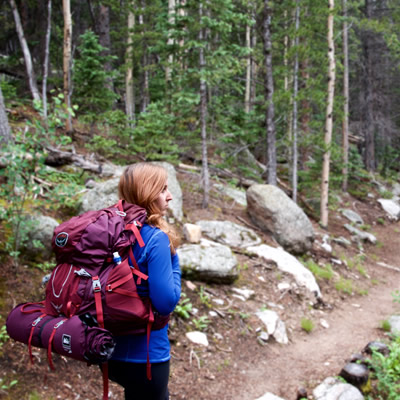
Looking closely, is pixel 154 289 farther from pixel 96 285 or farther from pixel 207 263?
pixel 207 263

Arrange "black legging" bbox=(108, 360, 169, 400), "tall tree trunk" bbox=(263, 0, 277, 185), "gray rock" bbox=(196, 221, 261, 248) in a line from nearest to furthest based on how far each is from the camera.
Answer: "black legging" bbox=(108, 360, 169, 400) < "gray rock" bbox=(196, 221, 261, 248) < "tall tree trunk" bbox=(263, 0, 277, 185)

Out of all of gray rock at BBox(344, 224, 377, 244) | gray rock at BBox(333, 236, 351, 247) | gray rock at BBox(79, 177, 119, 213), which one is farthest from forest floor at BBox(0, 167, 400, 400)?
gray rock at BBox(344, 224, 377, 244)

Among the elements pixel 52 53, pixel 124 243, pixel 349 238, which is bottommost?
pixel 349 238

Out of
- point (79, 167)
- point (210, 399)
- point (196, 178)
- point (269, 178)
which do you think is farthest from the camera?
point (269, 178)

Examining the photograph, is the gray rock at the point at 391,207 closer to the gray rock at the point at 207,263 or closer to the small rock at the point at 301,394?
the gray rock at the point at 207,263

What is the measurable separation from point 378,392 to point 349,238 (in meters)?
9.99

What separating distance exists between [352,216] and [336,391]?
42.9 ft

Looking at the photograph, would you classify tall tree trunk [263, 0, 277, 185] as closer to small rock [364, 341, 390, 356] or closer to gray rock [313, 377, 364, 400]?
small rock [364, 341, 390, 356]

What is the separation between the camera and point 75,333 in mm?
1825

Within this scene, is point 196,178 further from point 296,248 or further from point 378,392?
point 378,392

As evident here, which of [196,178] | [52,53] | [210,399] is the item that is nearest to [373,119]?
[196,178]

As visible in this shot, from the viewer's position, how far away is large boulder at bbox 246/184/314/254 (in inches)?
387

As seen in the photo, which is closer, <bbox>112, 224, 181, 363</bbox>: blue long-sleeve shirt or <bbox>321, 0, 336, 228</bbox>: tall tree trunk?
<bbox>112, 224, 181, 363</bbox>: blue long-sleeve shirt

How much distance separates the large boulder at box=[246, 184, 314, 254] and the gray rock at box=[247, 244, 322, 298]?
110 centimetres
